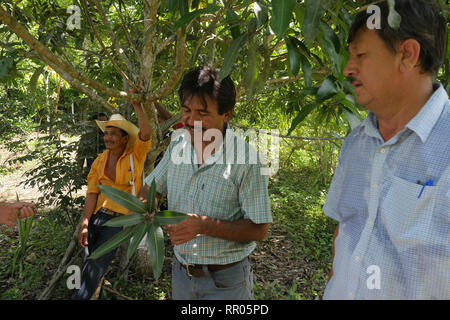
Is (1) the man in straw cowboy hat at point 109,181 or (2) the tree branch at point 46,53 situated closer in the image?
(2) the tree branch at point 46,53

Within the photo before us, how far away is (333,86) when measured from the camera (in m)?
1.11

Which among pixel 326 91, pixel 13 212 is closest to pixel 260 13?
pixel 326 91

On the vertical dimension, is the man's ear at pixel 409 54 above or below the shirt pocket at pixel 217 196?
above

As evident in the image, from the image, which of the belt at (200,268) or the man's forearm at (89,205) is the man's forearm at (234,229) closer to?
the belt at (200,268)

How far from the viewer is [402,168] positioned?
103 centimetres

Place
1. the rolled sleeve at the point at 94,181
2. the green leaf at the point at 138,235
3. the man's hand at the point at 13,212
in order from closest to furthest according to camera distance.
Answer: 1. the green leaf at the point at 138,235
2. the man's hand at the point at 13,212
3. the rolled sleeve at the point at 94,181

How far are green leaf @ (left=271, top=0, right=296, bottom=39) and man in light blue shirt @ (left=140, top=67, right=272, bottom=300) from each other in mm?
493

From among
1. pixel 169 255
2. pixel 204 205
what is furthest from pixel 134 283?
pixel 204 205

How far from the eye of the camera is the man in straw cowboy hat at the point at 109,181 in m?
2.26

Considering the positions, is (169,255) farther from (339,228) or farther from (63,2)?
(63,2)

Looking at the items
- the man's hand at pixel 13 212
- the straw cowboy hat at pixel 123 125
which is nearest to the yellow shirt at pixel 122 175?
the straw cowboy hat at pixel 123 125

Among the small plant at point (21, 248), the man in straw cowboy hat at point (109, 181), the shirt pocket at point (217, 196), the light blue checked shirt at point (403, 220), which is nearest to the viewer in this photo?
the light blue checked shirt at point (403, 220)

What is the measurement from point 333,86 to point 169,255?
257 cm

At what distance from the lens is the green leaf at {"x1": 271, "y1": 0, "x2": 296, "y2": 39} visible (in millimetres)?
928
